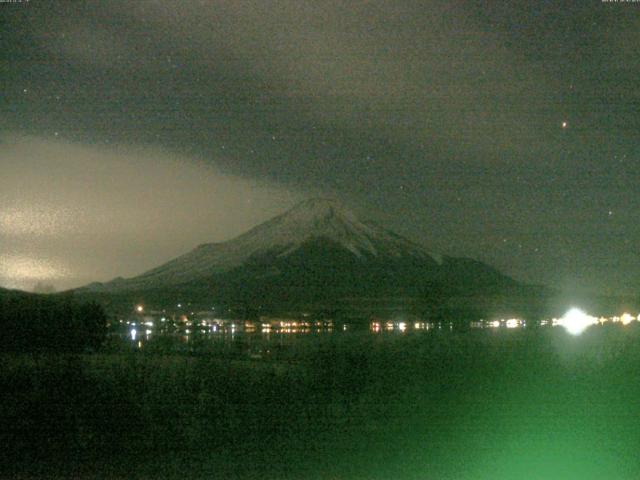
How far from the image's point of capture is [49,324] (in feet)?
93.1

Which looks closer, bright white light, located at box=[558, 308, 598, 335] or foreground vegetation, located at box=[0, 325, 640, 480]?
foreground vegetation, located at box=[0, 325, 640, 480]

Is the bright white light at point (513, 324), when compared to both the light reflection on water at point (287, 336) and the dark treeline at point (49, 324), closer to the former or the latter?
the light reflection on water at point (287, 336)

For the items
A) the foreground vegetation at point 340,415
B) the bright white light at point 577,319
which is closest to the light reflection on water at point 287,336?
the bright white light at point 577,319

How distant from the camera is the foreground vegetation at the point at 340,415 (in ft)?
36.9

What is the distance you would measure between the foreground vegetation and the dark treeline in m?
8.59

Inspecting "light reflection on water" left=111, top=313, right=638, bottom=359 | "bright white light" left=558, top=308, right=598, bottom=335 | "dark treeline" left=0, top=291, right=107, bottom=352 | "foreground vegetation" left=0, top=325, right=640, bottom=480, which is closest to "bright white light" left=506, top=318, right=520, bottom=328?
"light reflection on water" left=111, top=313, right=638, bottom=359

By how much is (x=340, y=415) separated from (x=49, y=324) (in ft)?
56.4

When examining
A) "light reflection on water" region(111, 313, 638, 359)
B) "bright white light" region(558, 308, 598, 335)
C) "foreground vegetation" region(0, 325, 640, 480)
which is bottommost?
"foreground vegetation" region(0, 325, 640, 480)

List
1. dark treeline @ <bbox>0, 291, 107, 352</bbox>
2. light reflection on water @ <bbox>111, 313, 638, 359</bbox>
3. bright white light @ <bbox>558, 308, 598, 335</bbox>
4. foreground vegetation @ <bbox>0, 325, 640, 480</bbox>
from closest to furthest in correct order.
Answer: foreground vegetation @ <bbox>0, 325, 640, 480</bbox>, dark treeline @ <bbox>0, 291, 107, 352</bbox>, light reflection on water @ <bbox>111, 313, 638, 359</bbox>, bright white light @ <bbox>558, 308, 598, 335</bbox>

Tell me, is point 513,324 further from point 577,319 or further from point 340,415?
point 340,415

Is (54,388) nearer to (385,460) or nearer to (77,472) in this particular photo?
(77,472)

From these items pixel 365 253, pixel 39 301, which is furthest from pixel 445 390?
pixel 365 253

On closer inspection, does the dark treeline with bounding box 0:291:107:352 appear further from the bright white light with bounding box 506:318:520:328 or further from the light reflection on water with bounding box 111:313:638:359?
the bright white light with bounding box 506:318:520:328

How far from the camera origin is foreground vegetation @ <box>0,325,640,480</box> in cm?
1126
